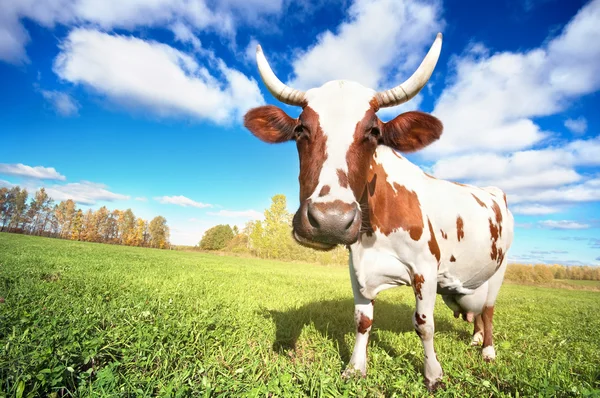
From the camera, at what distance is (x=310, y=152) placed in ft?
8.79

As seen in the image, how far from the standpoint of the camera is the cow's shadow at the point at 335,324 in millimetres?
4059

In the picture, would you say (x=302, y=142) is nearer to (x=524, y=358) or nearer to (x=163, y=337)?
(x=163, y=337)

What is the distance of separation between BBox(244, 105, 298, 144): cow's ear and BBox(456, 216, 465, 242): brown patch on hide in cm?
251

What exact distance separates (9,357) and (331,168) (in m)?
2.84

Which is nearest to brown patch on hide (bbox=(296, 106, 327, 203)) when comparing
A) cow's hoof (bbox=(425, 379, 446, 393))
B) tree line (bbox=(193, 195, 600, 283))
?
cow's hoof (bbox=(425, 379, 446, 393))

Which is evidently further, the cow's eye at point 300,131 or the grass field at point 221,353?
the cow's eye at point 300,131

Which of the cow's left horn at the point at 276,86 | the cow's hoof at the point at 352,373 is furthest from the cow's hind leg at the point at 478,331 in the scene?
the cow's left horn at the point at 276,86

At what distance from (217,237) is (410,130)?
81604 millimetres

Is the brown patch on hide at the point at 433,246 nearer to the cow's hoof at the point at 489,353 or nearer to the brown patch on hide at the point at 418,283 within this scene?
the brown patch on hide at the point at 418,283

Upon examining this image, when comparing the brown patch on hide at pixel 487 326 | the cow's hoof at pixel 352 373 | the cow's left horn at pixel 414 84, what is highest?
the cow's left horn at pixel 414 84

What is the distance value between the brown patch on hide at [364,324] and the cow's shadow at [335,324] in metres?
0.58

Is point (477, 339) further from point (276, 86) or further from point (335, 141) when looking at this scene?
point (276, 86)

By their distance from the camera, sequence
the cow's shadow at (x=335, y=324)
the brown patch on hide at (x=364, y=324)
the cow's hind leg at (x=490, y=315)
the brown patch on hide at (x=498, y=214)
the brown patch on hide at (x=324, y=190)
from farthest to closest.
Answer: the brown patch on hide at (x=498, y=214), the cow's hind leg at (x=490, y=315), the cow's shadow at (x=335, y=324), the brown patch on hide at (x=364, y=324), the brown patch on hide at (x=324, y=190)

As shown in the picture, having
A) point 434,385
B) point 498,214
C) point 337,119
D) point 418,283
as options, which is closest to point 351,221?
point 337,119
